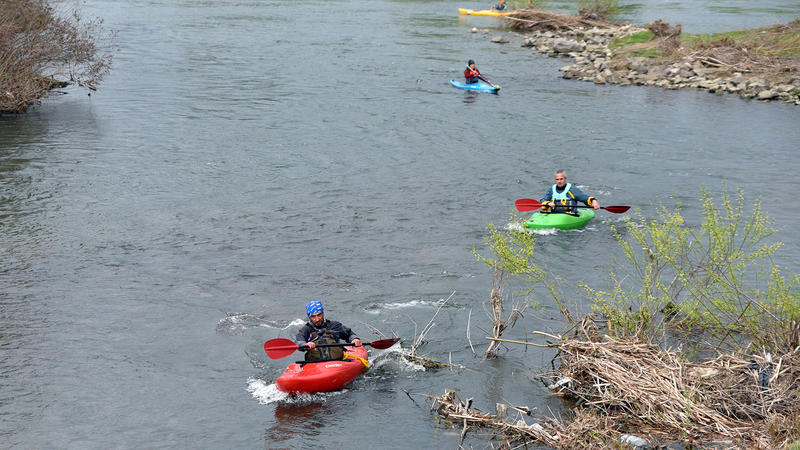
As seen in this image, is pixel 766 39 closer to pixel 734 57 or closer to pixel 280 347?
pixel 734 57

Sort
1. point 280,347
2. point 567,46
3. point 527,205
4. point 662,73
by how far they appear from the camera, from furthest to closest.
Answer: point 567,46 < point 662,73 < point 527,205 < point 280,347

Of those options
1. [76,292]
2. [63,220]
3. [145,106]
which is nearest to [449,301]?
[76,292]

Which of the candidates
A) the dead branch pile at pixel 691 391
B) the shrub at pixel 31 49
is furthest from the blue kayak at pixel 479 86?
the dead branch pile at pixel 691 391

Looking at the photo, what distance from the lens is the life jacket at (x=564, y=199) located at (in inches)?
664

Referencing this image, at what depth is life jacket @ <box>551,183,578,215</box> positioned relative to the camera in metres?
16.9

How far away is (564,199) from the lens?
1691 cm

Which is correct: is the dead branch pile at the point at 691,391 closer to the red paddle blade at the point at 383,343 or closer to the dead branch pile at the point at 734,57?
the red paddle blade at the point at 383,343

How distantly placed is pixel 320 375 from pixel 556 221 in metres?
7.91

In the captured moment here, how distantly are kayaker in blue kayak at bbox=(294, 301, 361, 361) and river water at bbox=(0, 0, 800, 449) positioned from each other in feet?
1.91

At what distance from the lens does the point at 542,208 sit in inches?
671

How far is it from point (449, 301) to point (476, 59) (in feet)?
85.8

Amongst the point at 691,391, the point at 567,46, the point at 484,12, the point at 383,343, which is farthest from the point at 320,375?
the point at 484,12

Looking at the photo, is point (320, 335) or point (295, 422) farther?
point (320, 335)

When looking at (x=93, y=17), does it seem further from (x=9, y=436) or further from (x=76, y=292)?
(x=9, y=436)
